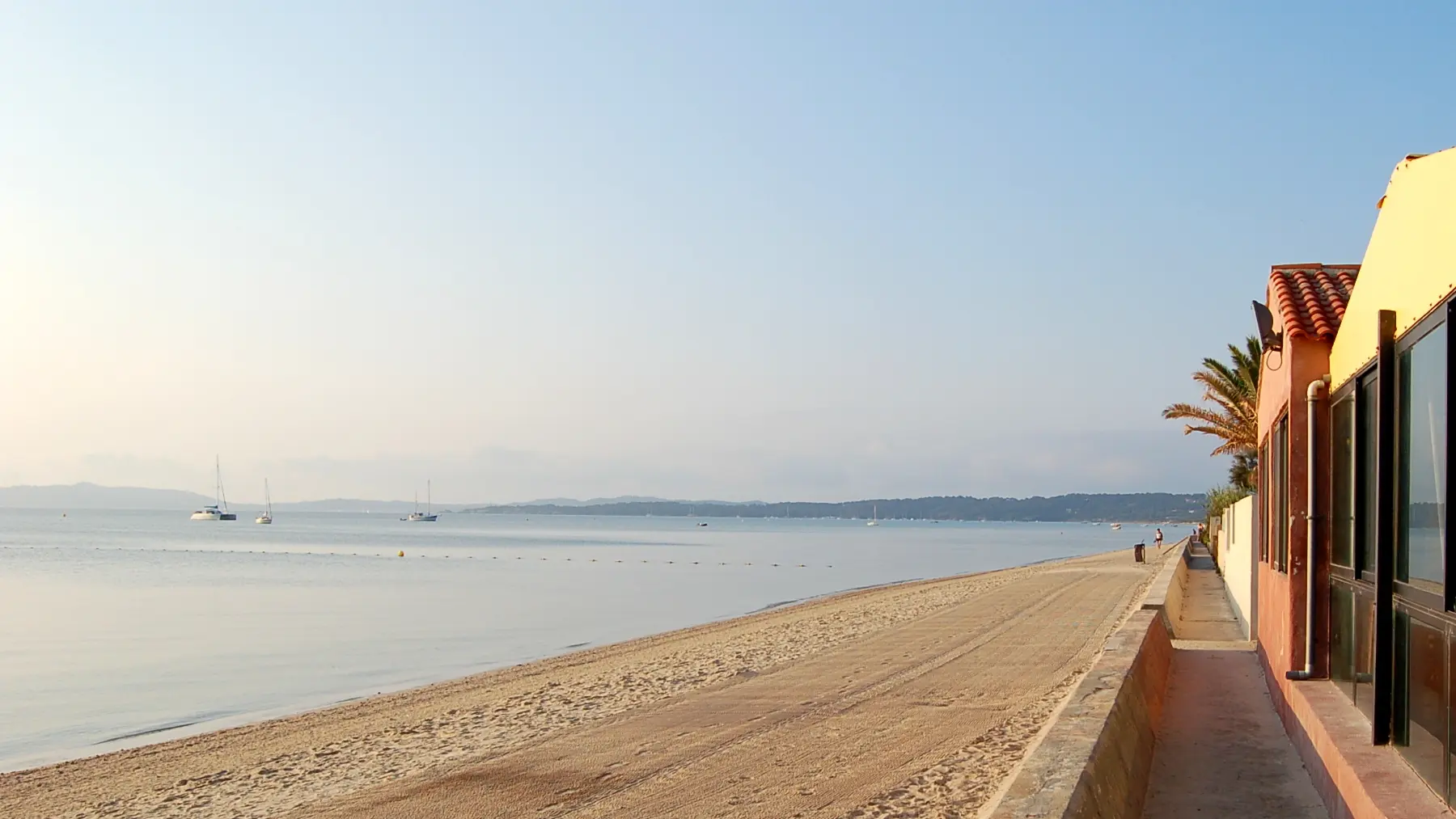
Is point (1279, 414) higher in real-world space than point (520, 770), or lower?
higher

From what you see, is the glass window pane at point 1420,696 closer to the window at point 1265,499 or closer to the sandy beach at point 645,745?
the sandy beach at point 645,745

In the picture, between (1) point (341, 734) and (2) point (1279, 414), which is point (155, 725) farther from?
(2) point (1279, 414)

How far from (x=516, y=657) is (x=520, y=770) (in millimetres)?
14531

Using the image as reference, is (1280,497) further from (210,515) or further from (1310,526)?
(210,515)

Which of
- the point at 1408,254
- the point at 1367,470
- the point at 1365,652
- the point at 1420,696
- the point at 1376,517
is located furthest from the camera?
the point at 1365,652

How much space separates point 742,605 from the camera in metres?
39.8

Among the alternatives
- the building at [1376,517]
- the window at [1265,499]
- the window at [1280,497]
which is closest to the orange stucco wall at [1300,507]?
the building at [1376,517]

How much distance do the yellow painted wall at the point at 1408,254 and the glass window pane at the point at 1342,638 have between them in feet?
4.83

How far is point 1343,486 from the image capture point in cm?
842

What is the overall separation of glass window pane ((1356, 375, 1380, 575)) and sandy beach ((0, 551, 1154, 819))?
3.17 m

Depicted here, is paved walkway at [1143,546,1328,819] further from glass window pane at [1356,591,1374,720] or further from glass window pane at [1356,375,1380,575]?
Result: glass window pane at [1356,375,1380,575]

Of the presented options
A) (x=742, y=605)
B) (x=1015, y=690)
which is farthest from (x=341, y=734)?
(x=742, y=605)

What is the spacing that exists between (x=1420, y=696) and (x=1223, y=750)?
12.2 ft

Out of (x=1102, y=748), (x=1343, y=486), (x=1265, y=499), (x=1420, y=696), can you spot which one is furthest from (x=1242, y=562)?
(x=1420, y=696)
